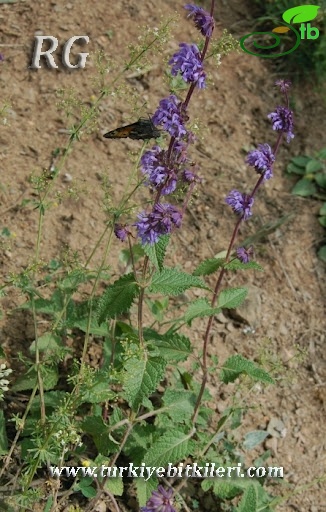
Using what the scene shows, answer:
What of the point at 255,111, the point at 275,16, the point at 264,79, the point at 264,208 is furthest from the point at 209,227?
the point at 275,16

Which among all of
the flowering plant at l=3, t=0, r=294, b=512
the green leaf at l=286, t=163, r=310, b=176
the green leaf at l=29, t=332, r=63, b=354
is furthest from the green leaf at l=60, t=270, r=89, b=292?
the green leaf at l=286, t=163, r=310, b=176

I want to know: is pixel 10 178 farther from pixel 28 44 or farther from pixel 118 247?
pixel 28 44

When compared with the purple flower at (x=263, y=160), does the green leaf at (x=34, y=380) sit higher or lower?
lower

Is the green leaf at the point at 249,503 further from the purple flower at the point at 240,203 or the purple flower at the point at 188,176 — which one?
A: the purple flower at the point at 188,176

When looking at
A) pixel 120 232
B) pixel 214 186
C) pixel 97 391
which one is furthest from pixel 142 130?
pixel 214 186

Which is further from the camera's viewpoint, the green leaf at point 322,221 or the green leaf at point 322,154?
the green leaf at point 322,154

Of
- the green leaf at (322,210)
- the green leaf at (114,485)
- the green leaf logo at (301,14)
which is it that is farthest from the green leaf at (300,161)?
the green leaf at (114,485)
